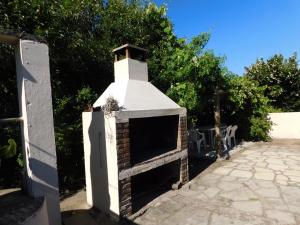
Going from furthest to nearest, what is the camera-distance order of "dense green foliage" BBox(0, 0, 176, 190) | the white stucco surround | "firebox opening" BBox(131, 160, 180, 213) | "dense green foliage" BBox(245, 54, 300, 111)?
1. "dense green foliage" BBox(245, 54, 300, 111)
2. "dense green foliage" BBox(0, 0, 176, 190)
3. "firebox opening" BBox(131, 160, 180, 213)
4. the white stucco surround

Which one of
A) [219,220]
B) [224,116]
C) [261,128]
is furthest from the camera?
[224,116]

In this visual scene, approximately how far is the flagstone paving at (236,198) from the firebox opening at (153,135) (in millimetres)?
1153

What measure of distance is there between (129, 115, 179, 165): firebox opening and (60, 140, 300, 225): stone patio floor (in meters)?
1.14

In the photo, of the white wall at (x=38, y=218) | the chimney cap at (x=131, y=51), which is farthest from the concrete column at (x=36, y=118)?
the chimney cap at (x=131, y=51)

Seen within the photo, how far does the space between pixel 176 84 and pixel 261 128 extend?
20.0 ft

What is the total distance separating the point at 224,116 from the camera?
12414 mm

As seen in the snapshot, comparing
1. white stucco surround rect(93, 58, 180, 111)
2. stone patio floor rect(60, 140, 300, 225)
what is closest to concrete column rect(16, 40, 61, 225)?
white stucco surround rect(93, 58, 180, 111)

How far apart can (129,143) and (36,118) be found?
1.85 metres

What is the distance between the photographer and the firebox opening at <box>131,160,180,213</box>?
214 inches

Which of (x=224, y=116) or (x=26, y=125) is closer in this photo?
(x=26, y=125)

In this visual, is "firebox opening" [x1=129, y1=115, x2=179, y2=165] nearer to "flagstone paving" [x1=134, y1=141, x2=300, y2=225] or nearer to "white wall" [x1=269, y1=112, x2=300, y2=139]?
"flagstone paving" [x1=134, y1=141, x2=300, y2=225]

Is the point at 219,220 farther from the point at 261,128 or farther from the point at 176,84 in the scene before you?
the point at 261,128

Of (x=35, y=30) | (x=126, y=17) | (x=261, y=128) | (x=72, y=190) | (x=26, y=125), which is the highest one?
(x=126, y=17)

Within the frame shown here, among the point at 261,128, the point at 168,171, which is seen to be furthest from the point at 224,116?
the point at 168,171
